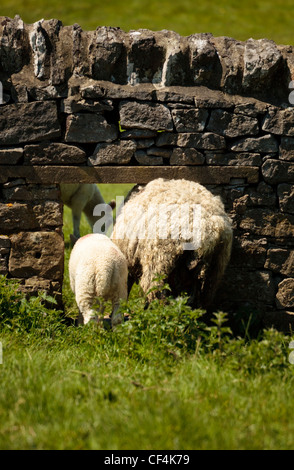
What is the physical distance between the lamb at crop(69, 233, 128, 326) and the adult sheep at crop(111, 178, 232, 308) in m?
0.24

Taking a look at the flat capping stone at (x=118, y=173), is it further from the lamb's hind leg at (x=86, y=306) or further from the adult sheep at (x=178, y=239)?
the lamb's hind leg at (x=86, y=306)

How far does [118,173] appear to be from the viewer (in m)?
5.41

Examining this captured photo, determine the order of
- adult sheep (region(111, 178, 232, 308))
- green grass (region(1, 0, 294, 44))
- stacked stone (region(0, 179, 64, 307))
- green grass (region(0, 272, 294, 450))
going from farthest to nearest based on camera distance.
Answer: green grass (region(1, 0, 294, 44)) < stacked stone (region(0, 179, 64, 307)) < adult sheep (region(111, 178, 232, 308)) < green grass (region(0, 272, 294, 450))

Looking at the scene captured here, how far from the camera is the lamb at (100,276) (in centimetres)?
476

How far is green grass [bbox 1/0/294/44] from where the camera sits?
29.6 m

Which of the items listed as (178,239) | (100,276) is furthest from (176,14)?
(100,276)

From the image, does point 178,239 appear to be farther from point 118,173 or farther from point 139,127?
point 139,127

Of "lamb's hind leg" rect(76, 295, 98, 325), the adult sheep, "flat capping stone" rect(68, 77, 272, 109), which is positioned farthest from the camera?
"flat capping stone" rect(68, 77, 272, 109)

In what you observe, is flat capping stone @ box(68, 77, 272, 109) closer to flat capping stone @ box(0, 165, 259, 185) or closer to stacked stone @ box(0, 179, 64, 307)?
flat capping stone @ box(0, 165, 259, 185)

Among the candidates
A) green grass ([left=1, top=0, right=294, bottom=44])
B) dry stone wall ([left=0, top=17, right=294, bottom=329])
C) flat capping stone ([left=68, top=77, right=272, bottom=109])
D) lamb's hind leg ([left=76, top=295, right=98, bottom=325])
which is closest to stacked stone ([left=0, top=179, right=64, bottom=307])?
dry stone wall ([left=0, top=17, right=294, bottom=329])

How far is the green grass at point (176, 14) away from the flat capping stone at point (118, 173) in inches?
986

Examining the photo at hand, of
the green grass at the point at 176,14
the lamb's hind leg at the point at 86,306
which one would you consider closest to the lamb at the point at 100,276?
the lamb's hind leg at the point at 86,306

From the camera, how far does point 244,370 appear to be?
3.78m

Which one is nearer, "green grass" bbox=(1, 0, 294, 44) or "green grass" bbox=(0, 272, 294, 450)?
"green grass" bbox=(0, 272, 294, 450)
